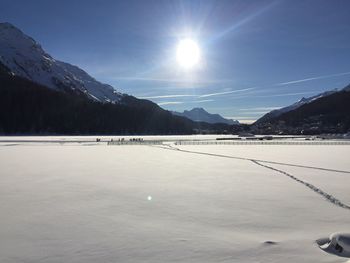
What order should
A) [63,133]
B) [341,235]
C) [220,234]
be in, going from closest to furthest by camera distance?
[341,235], [220,234], [63,133]

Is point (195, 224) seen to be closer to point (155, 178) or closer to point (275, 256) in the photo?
point (275, 256)

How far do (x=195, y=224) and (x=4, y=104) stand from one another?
20401cm

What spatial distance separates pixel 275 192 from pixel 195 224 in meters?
6.44

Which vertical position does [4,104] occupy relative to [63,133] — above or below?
above

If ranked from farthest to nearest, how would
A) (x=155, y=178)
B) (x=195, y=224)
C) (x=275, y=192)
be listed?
(x=155, y=178)
(x=275, y=192)
(x=195, y=224)

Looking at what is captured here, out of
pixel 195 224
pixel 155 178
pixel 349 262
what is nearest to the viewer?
pixel 349 262

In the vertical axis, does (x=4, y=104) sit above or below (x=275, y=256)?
above

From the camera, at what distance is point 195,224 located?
1045cm

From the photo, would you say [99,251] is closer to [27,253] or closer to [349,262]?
[27,253]

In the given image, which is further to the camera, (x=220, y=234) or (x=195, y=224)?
(x=195, y=224)

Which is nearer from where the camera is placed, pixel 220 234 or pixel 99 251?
pixel 99 251

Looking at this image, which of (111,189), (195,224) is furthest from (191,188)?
(195,224)

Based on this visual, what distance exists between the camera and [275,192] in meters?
15.9

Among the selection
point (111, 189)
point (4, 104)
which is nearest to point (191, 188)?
point (111, 189)
